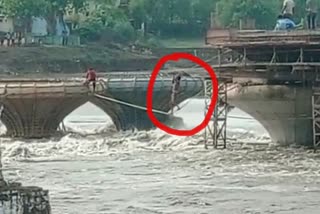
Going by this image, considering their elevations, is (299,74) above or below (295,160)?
above

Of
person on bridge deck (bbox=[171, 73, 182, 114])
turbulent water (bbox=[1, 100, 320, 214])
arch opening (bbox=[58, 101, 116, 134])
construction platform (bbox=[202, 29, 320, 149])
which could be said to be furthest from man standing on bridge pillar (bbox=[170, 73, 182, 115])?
construction platform (bbox=[202, 29, 320, 149])

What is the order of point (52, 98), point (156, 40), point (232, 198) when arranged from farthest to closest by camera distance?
point (156, 40)
point (52, 98)
point (232, 198)

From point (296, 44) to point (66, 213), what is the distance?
565 inches

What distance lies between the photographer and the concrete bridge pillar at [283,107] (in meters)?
38.2

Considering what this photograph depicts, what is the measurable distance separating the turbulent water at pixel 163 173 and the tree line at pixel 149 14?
4098 centimetres

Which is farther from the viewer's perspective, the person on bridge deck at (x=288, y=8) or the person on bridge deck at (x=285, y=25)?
the person on bridge deck at (x=285, y=25)

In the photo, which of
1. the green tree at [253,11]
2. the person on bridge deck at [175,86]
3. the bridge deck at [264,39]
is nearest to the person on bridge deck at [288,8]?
the bridge deck at [264,39]

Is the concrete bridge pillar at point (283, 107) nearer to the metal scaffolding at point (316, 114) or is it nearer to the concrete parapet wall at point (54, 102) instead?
the metal scaffolding at point (316, 114)

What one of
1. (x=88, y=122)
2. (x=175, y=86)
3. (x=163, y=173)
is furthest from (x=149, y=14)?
(x=163, y=173)

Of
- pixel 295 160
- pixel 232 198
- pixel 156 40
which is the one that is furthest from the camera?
pixel 156 40

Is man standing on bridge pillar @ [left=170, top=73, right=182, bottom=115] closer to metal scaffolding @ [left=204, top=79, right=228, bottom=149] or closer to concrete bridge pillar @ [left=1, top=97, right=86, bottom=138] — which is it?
concrete bridge pillar @ [left=1, top=97, right=86, bottom=138]

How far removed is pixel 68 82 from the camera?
151 ft

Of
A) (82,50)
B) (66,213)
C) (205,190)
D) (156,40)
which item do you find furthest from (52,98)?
(156,40)

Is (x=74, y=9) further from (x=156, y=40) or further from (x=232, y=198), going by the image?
(x=232, y=198)
